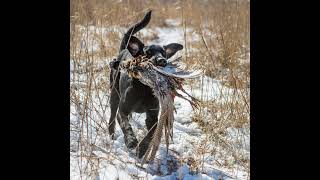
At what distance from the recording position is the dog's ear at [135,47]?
4042mm

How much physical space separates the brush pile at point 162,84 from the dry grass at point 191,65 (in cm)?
41

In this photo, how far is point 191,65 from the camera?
488 centimetres

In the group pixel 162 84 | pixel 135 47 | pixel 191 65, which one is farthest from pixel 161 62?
pixel 191 65

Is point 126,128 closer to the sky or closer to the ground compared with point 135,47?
closer to the ground

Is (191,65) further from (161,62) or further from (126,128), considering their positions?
(161,62)

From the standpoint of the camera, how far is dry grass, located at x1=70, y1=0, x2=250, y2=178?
4.04 meters

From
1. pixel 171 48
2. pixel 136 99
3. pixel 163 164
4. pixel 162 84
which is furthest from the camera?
pixel 171 48

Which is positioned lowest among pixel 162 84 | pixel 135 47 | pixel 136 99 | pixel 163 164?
pixel 163 164

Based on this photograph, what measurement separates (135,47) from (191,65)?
95 centimetres

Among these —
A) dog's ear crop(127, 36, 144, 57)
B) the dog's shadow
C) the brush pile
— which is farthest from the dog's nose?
the dog's shadow

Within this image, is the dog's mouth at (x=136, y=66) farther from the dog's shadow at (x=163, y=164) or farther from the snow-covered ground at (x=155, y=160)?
the dog's shadow at (x=163, y=164)

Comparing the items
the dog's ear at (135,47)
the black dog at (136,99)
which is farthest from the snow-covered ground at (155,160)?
the dog's ear at (135,47)
